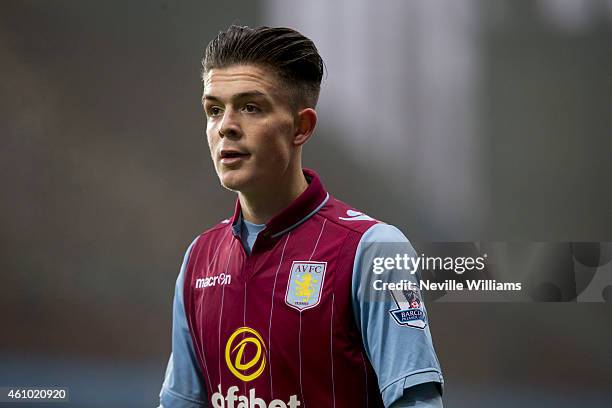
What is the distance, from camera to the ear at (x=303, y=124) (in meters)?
1.43

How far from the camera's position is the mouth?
4.50ft

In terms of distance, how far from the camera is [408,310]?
4.15 ft

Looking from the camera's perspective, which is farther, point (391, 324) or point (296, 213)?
point (296, 213)

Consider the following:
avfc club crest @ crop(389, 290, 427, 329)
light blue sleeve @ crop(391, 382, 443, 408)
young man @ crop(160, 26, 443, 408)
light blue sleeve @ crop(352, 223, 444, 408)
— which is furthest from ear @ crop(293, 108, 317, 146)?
light blue sleeve @ crop(391, 382, 443, 408)

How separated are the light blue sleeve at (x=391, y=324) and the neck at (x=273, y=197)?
0.62 feet

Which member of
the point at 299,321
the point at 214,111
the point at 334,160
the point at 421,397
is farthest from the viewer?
the point at 334,160

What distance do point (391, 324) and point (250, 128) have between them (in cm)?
44

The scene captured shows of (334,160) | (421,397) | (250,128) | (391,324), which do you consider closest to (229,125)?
(250,128)

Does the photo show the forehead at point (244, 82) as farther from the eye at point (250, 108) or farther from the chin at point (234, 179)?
the chin at point (234, 179)

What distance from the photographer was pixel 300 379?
4.28ft

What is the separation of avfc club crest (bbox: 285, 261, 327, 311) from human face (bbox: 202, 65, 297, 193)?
17 centimetres

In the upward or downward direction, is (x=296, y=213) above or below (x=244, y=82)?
below

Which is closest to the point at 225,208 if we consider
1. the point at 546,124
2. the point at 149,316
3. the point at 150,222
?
the point at 150,222

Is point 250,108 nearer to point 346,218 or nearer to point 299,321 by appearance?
point 346,218
